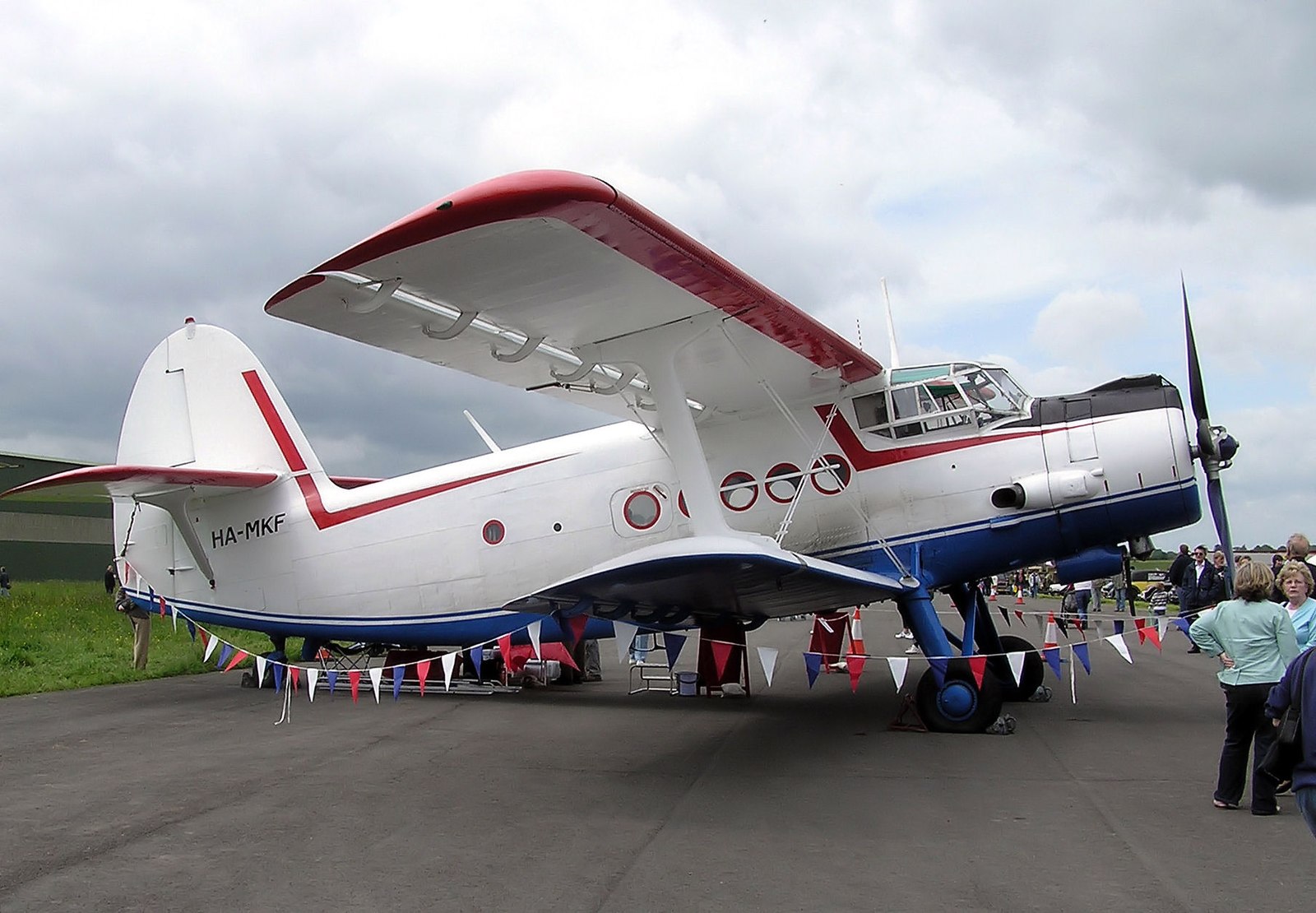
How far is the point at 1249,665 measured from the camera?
5754 mm

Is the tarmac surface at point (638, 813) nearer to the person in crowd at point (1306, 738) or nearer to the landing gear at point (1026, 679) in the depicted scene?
the landing gear at point (1026, 679)

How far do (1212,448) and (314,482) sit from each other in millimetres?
10095

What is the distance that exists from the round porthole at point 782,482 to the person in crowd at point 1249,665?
4174 millimetres

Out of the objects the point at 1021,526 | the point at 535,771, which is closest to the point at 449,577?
the point at 535,771

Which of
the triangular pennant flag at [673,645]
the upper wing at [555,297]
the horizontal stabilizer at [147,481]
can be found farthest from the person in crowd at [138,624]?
the triangular pennant flag at [673,645]

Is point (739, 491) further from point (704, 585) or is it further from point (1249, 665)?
Answer: point (1249, 665)

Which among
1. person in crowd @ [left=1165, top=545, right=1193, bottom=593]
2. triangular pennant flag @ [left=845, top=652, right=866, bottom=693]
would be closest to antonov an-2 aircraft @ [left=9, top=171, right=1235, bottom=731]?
triangular pennant flag @ [left=845, top=652, right=866, bottom=693]

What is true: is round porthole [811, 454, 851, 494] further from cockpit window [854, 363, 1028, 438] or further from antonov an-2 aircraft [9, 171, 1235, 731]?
cockpit window [854, 363, 1028, 438]

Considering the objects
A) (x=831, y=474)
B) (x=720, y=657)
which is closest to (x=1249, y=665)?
(x=831, y=474)

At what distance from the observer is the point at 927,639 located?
866cm

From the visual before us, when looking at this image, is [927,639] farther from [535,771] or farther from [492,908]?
[492,908]

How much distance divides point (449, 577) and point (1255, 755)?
7.89 m

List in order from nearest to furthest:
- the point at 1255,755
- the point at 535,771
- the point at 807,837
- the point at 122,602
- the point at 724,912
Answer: the point at 724,912 → the point at 807,837 → the point at 1255,755 → the point at 535,771 → the point at 122,602

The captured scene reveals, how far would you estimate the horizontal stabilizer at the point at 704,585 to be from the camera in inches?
251
